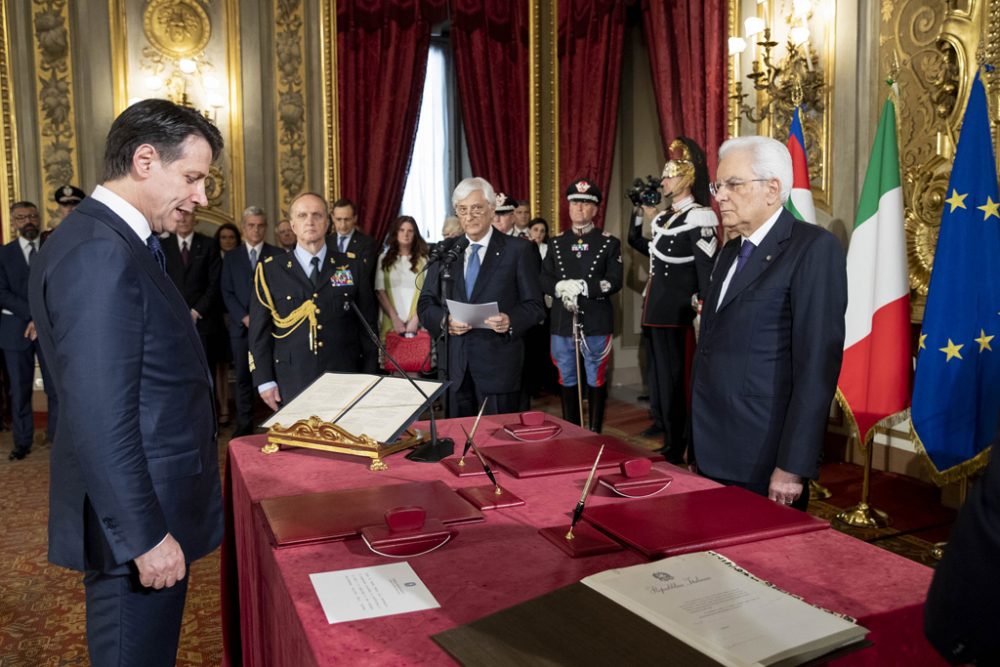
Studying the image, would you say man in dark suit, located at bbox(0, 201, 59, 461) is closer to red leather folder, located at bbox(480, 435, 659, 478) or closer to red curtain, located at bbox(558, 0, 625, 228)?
red leather folder, located at bbox(480, 435, 659, 478)

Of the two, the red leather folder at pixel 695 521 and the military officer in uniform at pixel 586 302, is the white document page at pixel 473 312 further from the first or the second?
the military officer in uniform at pixel 586 302

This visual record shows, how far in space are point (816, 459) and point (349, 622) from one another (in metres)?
1.34

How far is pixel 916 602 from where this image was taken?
1.16 m

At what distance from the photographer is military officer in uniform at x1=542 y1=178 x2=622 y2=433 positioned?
5.29 m

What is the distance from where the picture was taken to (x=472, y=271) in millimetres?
3490

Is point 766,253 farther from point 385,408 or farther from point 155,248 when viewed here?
point 155,248

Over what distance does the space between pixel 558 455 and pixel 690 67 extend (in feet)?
16.6

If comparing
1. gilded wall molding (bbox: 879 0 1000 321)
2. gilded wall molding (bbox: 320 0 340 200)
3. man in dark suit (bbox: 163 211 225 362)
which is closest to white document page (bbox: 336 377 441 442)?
gilded wall molding (bbox: 879 0 1000 321)

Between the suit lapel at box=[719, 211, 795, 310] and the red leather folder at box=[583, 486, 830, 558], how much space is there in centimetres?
70

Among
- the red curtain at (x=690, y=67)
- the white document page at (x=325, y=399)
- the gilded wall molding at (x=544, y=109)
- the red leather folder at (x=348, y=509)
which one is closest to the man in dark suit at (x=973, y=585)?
the red leather folder at (x=348, y=509)

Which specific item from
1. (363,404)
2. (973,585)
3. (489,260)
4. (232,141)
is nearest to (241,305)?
(232,141)

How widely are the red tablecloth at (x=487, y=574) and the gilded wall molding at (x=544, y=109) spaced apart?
6.09 meters

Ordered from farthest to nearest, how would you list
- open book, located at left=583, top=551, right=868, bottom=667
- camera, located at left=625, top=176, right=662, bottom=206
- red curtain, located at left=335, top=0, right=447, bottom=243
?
red curtain, located at left=335, top=0, right=447, bottom=243, camera, located at left=625, top=176, right=662, bottom=206, open book, located at left=583, top=551, right=868, bottom=667

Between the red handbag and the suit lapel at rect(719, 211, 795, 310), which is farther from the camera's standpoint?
the red handbag
